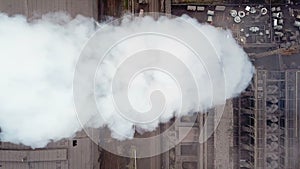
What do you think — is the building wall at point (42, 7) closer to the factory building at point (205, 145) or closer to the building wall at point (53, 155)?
the building wall at point (53, 155)

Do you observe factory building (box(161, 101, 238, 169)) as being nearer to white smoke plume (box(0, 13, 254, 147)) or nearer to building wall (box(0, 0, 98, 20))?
white smoke plume (box(0, 13, 254, 147))

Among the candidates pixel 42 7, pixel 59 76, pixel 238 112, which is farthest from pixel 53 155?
pixel 238 112

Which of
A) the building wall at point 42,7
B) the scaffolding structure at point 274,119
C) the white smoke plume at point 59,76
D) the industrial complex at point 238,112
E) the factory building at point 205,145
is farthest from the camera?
the factory building at point 205,145

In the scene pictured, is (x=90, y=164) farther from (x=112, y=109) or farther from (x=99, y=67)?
(x=99, y=67)

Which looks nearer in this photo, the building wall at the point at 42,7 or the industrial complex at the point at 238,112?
the building wall at the point at 42,7

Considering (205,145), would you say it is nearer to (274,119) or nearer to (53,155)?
(274,119)

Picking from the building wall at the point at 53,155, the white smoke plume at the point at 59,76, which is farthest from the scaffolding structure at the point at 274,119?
the building wall at the point at 53,155

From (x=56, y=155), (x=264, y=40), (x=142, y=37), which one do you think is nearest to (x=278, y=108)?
(x=264, y=40)
